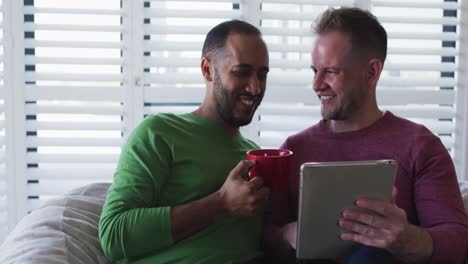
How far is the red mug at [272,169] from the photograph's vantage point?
3.64 feet

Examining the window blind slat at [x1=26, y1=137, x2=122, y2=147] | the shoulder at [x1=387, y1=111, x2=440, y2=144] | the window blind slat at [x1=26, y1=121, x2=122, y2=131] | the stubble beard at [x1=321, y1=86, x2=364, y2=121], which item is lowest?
the window blind slat at [x1=26, y1=137, x2=122, y2=147]

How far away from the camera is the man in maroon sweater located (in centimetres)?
128

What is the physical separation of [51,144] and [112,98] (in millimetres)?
323

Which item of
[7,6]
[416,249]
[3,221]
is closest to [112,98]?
[7,6]

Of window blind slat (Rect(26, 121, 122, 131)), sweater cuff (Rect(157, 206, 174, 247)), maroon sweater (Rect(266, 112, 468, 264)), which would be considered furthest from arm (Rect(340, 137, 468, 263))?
window blind slat (Rect(26, 121, 122, 131))

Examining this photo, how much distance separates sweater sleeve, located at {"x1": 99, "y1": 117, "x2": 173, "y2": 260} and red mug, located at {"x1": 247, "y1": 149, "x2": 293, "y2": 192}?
0.24m

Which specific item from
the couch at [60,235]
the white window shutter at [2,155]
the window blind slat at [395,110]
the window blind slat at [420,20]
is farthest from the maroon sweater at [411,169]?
the white window shutter at [2,155]

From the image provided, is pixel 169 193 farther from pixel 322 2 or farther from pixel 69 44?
pixel 322 2

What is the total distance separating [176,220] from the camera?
1.19 m

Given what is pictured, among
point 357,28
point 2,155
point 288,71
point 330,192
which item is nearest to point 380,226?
point 330,192

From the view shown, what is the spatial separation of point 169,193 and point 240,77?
38 cm

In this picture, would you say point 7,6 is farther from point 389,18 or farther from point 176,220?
point 389,18

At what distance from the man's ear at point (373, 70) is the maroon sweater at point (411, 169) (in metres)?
Result: 0.11

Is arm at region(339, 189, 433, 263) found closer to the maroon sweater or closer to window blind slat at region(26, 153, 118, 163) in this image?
the maroon sweater
